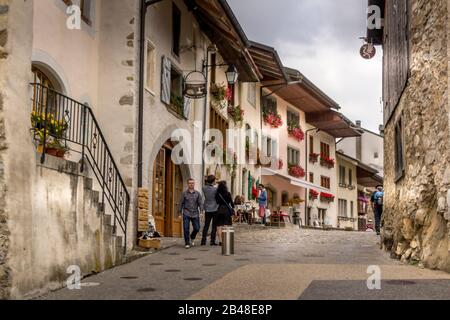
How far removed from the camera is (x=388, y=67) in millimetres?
15992

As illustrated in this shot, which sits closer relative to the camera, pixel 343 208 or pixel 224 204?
pixel 224 204

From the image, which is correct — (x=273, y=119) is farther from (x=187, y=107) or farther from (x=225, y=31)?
(x=187, y=107)

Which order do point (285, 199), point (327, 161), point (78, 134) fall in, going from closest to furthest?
point (78, 134), point (285, 199), point (327, 161)

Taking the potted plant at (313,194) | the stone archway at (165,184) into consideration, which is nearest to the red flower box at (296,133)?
the potted plant at (313,194)

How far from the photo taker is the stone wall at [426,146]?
949 centimetres

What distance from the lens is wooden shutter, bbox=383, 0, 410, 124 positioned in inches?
474

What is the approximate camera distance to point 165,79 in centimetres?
1605

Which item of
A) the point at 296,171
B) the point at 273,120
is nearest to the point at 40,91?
the point at 273,120

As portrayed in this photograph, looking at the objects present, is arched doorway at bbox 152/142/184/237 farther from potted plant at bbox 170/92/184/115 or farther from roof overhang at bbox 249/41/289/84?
roof overhang at bbox 249/41/289/84

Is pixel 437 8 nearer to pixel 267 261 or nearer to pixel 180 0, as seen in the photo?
pixel 267 261

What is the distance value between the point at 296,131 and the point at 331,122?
9.13ft

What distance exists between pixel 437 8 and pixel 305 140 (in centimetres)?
2612

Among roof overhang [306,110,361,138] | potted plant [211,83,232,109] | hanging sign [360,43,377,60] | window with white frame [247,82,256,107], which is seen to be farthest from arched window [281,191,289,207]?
hanging sign [360,43,377,60]

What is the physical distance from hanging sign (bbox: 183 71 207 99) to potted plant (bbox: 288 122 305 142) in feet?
53.0
